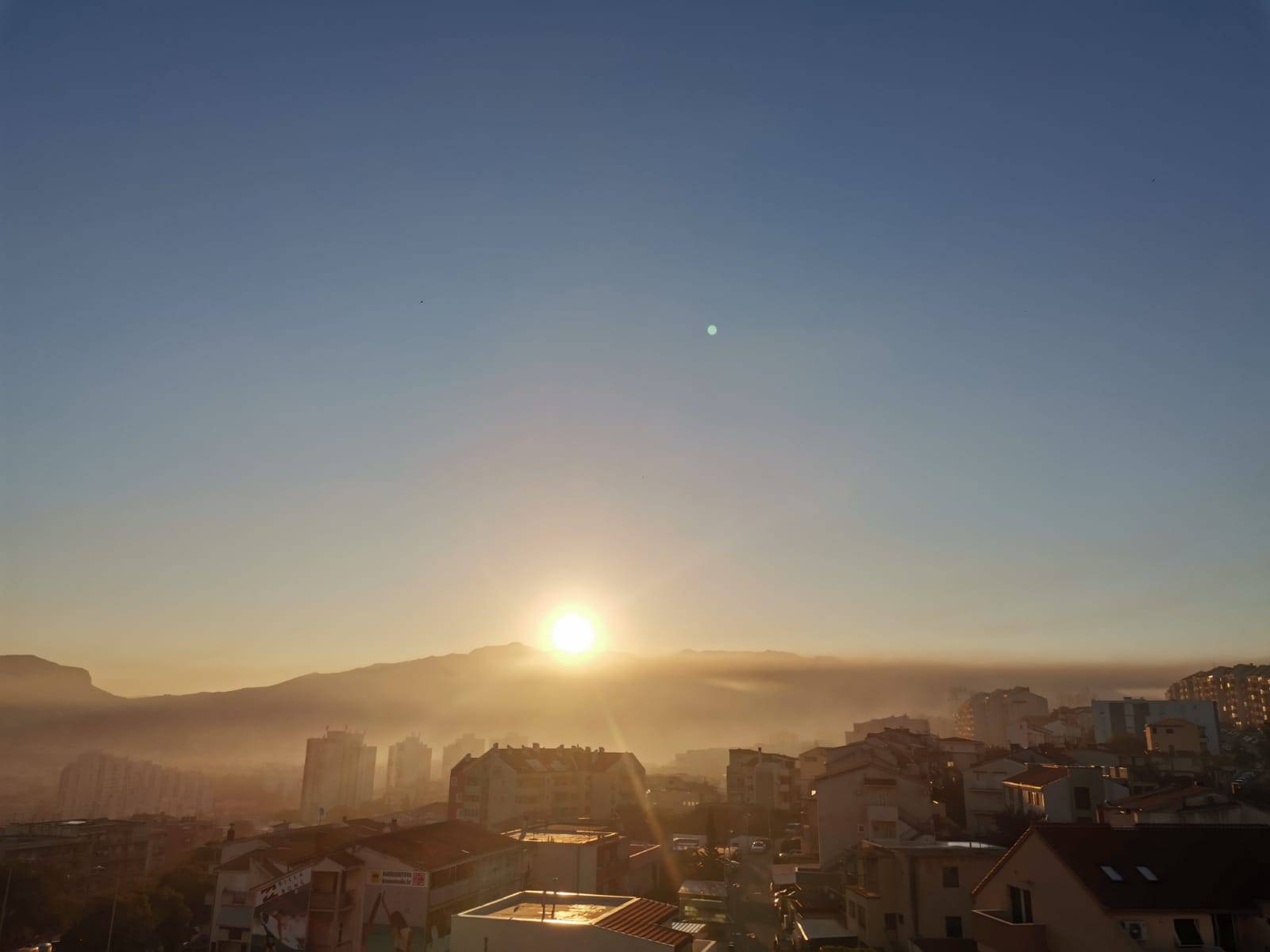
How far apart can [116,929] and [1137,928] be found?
41.9 meters

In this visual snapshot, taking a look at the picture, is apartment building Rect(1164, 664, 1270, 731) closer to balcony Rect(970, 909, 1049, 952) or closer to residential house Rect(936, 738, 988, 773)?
residential house Rect(936, 738, 988, 773)

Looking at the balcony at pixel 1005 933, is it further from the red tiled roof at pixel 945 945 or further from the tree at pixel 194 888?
the tree at pixel 194 888

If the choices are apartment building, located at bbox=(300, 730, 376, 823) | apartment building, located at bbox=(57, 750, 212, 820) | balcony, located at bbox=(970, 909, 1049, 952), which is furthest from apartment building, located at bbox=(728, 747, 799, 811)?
apartment building, located at bbox=(57, 750, 212, 820)

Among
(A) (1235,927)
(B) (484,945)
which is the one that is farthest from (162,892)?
(A) (1235,927)

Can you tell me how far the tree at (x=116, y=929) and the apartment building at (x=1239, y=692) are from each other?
124221mm

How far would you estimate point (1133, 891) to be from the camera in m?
18.4

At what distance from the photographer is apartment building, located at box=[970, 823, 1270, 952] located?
58.7ft

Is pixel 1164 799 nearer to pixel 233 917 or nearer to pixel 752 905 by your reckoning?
pixel 752 905

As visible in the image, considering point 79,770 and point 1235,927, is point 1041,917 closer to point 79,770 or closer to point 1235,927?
point 1235,927

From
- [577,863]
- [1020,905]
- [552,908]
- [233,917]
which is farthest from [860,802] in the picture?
[233,917]

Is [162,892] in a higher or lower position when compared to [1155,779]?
lower

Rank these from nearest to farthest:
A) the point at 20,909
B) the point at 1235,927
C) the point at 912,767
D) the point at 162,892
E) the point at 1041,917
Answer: the point at 1235,927 → the point at 1041,917 → the point at 162,892 → the point at 20,909 → the point at 912,767

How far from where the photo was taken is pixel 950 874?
97.6ft

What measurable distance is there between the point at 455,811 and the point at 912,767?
1445 inches
